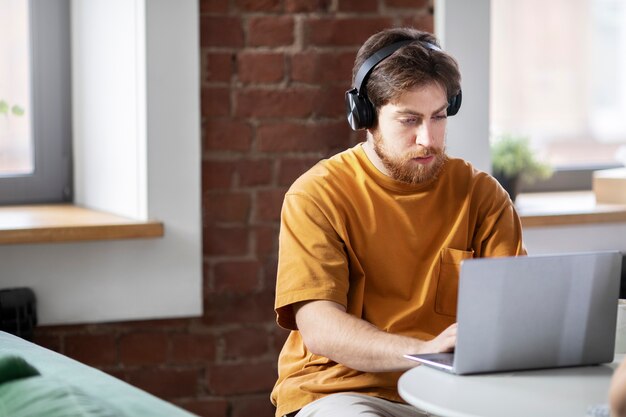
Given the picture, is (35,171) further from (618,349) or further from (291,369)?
(618,349)

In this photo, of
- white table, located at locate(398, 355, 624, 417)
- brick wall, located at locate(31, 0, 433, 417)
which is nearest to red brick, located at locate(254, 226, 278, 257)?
brick wall, located at locate(31, 0, 433, 417)

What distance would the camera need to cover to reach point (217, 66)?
2783mm

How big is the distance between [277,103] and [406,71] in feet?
2.43

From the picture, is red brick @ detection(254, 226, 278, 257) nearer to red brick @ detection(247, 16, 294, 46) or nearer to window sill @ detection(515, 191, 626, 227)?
red brick @ detection(247, 16, 294, 46)

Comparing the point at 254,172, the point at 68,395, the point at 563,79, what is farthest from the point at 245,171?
the point at 68,395

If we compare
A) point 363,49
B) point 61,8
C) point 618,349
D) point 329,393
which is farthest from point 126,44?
point 618,349

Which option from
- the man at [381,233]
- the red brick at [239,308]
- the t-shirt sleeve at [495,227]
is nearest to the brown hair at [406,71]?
the man at [381,233]

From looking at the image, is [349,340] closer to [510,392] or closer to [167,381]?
[510,392]

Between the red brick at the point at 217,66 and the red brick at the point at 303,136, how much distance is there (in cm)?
17

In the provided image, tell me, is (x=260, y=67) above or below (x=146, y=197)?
above

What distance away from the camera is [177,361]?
284 centimetres

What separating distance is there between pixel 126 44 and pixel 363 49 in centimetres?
79

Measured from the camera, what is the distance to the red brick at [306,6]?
2809 millimetres

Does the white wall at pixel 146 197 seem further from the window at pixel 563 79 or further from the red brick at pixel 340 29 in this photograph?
the window at pixel 563 79
